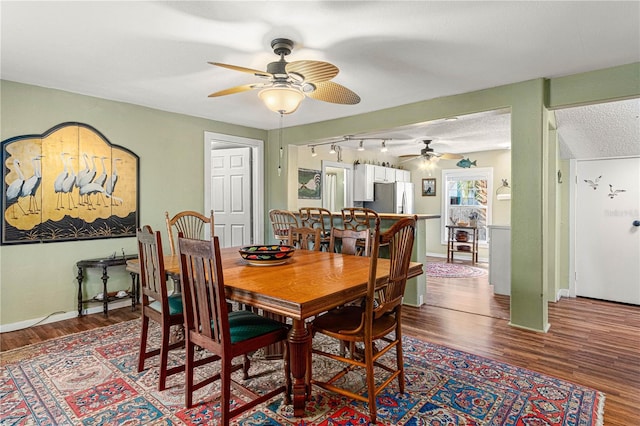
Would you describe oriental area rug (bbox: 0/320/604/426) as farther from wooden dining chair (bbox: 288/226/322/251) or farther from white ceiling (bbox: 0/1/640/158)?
white ceiling (bbox: 0/1/640/158)

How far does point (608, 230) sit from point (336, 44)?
4095 mm

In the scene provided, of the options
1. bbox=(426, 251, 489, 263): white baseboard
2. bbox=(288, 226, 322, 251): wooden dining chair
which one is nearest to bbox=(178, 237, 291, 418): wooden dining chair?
bbox=(288, 226, 322, 251): wooden dining chair

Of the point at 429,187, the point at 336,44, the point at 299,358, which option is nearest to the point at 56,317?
the point at 299,358

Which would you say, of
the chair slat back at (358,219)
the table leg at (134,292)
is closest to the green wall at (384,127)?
the table leg at (134,292)

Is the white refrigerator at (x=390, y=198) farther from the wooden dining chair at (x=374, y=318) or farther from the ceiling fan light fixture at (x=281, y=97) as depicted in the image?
the wooden dining chair at (x=374, y=318)

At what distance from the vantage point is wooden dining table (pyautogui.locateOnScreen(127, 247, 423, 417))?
1649mm

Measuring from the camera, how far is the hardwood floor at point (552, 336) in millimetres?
2342

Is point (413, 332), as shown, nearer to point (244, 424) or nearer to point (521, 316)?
point (521, 316)

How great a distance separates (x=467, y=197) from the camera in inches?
298

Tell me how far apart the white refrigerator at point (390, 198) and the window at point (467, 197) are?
94 centimetres

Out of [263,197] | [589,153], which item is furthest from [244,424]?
[589,153]

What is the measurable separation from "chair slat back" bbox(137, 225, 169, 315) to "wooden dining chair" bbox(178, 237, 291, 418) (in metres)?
0.23

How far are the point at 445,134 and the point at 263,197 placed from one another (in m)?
3.04

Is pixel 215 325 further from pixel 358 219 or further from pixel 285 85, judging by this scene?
pixel 358 219
